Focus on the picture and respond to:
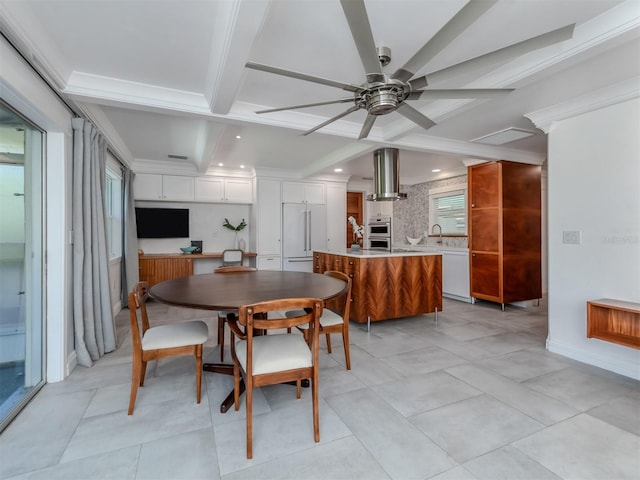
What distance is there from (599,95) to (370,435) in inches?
129

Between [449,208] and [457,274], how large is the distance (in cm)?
143

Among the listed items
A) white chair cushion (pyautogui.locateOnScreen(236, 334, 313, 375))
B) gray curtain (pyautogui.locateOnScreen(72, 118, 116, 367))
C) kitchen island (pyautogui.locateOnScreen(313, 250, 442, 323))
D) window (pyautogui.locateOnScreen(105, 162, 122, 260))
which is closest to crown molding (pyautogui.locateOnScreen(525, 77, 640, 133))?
kitchen island (pyautogui.locateOnScreen(313, 250, 442, 323))

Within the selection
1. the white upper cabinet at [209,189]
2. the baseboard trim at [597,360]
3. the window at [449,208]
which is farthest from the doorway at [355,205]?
the baseboard trim at [597,360]

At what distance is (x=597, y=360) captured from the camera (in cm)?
276

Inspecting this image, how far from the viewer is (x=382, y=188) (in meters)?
4.30

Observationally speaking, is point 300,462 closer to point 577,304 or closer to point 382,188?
point 577,304

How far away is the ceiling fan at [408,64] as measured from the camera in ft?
4.20

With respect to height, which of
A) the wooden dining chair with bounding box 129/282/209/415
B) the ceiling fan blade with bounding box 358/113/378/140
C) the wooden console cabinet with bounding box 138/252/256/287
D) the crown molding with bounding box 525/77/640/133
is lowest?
the wooden dining chair with bounding box 129/282/209/415

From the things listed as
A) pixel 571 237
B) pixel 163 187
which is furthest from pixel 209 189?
pixel 571 237

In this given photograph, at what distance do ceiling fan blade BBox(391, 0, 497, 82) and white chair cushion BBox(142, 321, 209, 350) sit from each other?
206cm

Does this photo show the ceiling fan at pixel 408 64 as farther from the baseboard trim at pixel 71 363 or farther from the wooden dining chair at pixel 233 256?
the wooden dining chair at pixel 233 256

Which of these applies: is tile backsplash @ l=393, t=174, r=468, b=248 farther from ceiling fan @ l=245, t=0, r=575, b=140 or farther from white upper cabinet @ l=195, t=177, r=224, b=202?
ceiling fan @ l=245, t=0, r=575, b=140

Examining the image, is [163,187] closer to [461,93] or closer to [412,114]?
[412,114]

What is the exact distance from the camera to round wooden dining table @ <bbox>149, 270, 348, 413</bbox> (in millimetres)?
1902
